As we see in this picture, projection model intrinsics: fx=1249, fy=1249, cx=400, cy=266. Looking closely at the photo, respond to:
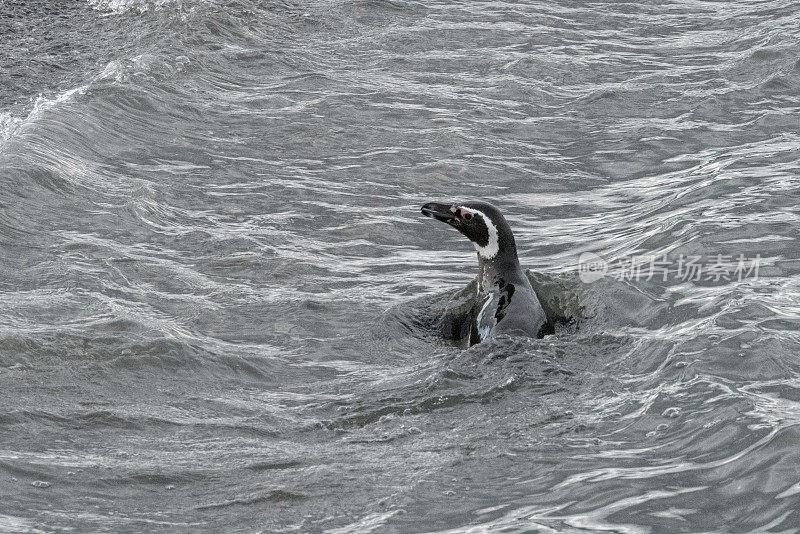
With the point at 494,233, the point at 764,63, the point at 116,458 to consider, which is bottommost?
the point at 116,458

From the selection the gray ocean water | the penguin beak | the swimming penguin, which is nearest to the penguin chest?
the swimming penguin

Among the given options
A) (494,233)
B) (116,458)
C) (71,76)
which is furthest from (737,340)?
(71,76)

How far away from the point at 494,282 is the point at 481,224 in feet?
1.36

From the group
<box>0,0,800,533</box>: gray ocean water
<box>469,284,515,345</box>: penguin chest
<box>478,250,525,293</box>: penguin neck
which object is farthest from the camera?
<box>478,250,525,293</box>: penguin neck

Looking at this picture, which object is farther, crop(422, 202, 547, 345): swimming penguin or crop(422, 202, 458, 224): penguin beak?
crop(422, 202, 458, 224): penguin beak

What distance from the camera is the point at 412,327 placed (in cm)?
805

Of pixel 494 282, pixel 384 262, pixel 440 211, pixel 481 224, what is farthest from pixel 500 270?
pixel 384 262

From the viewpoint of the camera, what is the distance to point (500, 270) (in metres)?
8.13

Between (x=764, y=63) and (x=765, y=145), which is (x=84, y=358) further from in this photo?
(x=764, y=63)

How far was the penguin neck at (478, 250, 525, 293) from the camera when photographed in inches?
319

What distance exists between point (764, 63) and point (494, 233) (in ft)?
18.7

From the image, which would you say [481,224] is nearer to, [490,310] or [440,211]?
[440,211]

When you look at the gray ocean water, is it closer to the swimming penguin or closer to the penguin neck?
the swimming penguin

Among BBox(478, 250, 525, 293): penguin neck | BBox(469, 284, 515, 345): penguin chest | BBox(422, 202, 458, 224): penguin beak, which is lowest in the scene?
BBox(469, 284, 515, 345): penguin chest
